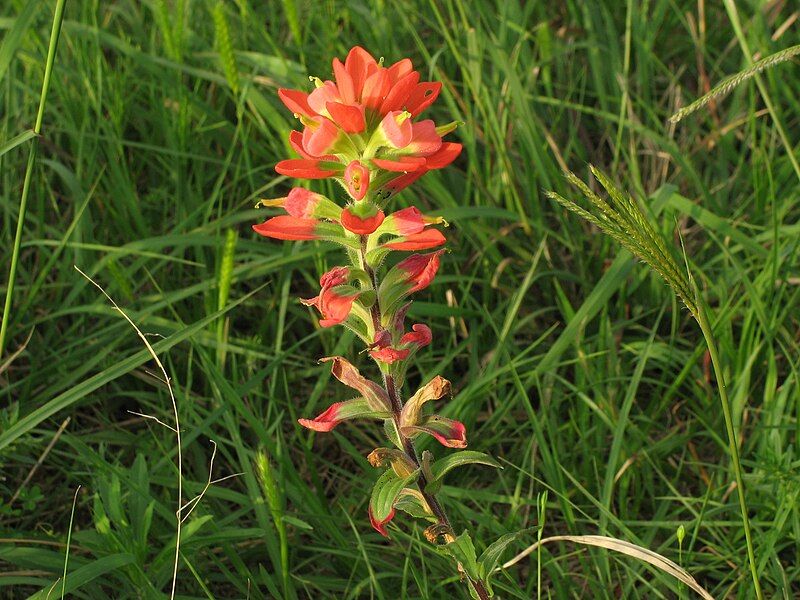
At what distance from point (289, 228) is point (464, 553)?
62 centimetres

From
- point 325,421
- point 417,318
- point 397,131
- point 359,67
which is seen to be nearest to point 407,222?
point 397,131

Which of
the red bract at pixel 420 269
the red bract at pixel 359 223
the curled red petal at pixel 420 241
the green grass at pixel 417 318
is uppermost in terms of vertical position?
the red bract at pixel 359 223

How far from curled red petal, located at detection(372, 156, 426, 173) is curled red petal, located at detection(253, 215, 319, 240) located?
162 mm

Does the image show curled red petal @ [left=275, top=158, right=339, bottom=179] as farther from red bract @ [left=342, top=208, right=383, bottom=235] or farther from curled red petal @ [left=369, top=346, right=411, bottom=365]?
curled red petal @ [left=369, top=346, right=411, bottom=365]

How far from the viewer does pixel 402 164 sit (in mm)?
1402

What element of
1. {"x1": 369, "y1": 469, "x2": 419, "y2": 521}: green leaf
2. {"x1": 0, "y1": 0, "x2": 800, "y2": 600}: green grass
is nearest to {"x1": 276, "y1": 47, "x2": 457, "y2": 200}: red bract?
{"x1": 369, "y1": 469, "x2": 419, "y2": 521}: green leaf

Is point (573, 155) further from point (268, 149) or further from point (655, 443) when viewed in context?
point (655, 443)

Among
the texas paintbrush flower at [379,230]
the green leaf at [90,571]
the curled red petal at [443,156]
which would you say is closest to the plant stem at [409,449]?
the texas paintbrush flower at [379,230]

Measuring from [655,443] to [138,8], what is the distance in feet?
8.78

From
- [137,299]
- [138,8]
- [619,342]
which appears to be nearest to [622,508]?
[619,342]

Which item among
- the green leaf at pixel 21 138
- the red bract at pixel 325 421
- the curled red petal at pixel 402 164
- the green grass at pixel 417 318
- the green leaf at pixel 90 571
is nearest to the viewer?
the curled red petal at pixel 402 164

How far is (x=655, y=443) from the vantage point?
95.1 inches

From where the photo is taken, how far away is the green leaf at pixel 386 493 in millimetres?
1597

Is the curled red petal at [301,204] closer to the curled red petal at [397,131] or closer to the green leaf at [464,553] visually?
the curled red petal at [397,131]
